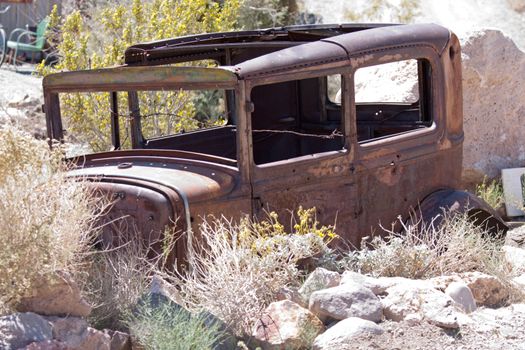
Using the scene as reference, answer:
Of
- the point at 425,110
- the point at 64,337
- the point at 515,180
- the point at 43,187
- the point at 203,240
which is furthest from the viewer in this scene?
the point at 515,180

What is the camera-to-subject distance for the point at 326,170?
604 centimetres

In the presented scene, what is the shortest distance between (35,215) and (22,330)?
0.65 metres

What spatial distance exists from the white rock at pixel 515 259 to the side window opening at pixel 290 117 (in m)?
1.67

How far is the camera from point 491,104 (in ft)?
35.1

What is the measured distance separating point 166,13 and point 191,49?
3553mm

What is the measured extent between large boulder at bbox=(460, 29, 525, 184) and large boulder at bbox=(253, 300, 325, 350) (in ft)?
19.4

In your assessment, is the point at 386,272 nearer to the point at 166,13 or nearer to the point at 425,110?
the point at 425,110

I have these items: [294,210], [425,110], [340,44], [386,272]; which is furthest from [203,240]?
[425,110]

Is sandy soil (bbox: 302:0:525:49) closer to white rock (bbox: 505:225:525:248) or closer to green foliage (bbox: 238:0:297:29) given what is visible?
green foliage (bbox: 238:0:297:29)

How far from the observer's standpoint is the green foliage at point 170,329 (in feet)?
15.3

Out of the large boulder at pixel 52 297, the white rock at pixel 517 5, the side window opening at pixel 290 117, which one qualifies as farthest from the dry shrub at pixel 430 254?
the white rock at pixel 517 5

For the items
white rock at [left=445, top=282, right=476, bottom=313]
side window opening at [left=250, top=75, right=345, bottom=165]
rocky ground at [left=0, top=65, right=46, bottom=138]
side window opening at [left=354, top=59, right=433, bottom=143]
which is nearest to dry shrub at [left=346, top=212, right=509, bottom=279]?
white rock at [left=445, top=282, right=476, bottom=313]

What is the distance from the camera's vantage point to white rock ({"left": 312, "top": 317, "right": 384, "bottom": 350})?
4.86m

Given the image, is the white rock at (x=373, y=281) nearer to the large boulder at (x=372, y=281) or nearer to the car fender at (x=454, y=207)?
the large boulder at (x=372, y=281)
